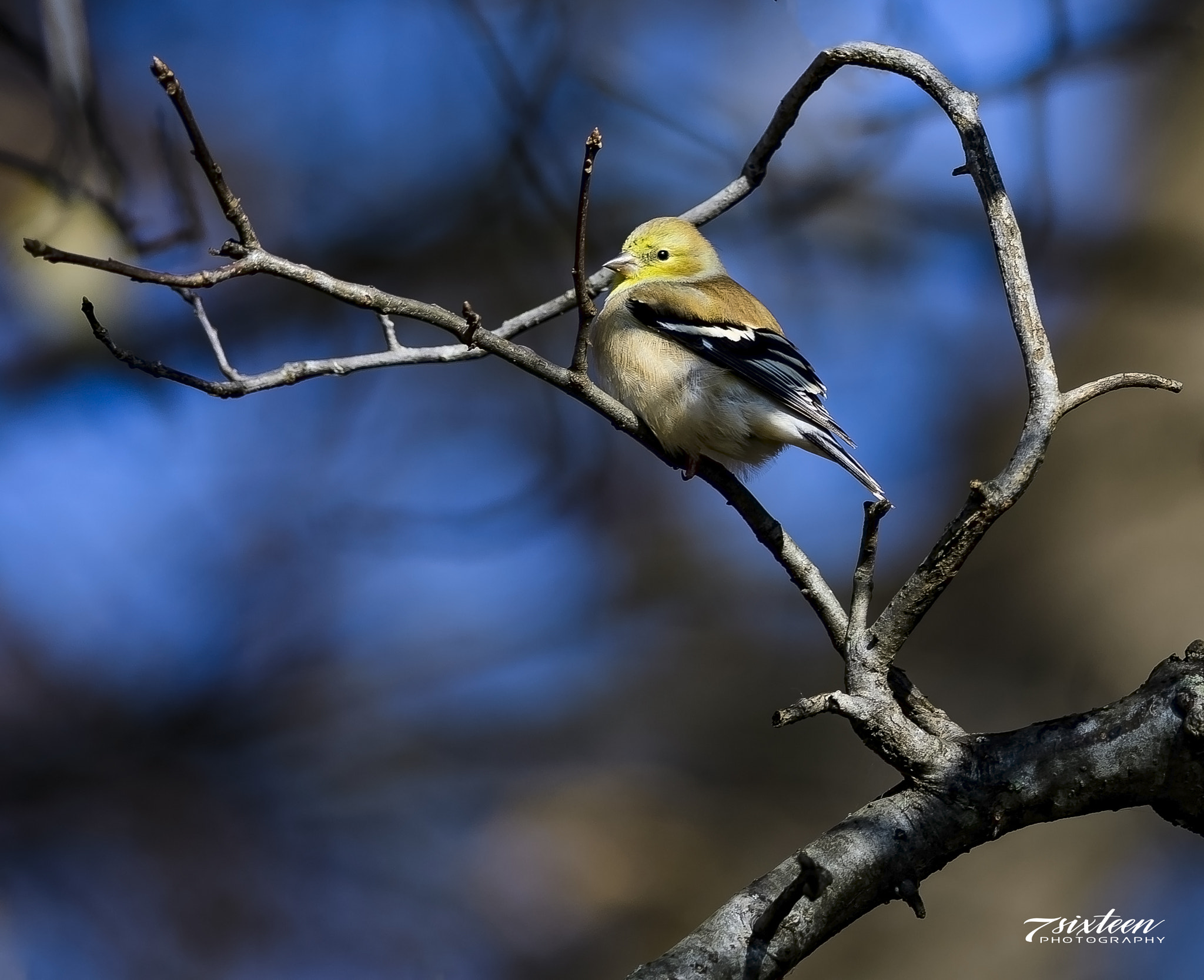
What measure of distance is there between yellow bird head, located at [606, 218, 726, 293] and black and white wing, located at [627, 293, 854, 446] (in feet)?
1.39

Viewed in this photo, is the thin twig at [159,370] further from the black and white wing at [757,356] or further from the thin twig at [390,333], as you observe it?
the black and white wing at [757,356]

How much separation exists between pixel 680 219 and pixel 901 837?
1.65 m

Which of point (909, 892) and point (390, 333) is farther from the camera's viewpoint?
point (390, 333)

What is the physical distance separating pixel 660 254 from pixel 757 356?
2.77ft

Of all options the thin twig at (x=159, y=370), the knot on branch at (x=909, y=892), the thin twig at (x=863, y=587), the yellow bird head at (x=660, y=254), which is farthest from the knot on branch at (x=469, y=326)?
the yellow bird head at (x=660, y=254)

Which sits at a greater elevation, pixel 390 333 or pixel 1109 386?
pixel 390 333

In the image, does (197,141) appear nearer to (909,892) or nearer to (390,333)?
(390,333)

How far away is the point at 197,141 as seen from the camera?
130 centimetres

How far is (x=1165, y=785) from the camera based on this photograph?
155 centimetres

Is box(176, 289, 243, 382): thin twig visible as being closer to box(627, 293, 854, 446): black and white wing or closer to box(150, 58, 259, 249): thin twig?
box(150, 58, 259, 249): thin twig

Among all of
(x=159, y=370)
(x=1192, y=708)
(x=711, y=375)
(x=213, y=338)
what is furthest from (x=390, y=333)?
(x=1192, y=708)

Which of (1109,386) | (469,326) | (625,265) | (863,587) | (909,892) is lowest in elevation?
(909,892)

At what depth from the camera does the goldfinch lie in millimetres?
2818

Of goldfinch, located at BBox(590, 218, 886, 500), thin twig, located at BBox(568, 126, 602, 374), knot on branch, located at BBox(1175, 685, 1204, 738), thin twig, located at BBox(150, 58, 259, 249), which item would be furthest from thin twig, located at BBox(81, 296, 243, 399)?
knot on branch, located at BBox(1175, 685, 1204, 738)
